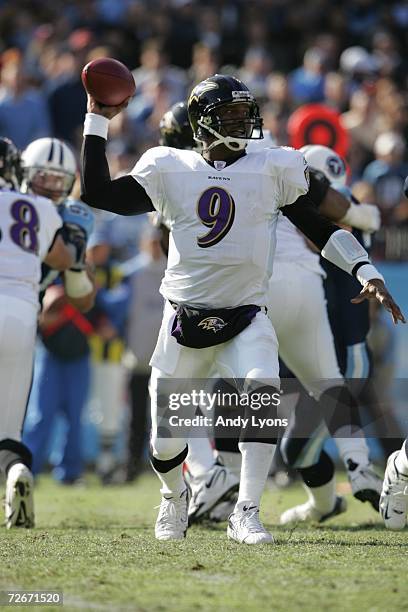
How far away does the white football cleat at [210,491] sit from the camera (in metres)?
6.51

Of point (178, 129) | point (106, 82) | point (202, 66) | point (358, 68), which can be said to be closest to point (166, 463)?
point (106, 82)

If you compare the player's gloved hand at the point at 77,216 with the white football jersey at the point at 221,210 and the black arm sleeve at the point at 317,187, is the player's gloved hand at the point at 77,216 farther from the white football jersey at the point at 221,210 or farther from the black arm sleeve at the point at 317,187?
the white football jersey at the point at 221,210

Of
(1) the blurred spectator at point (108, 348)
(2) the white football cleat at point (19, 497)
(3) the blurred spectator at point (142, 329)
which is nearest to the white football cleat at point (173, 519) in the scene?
(2) the white football cleat at point (19, 497)

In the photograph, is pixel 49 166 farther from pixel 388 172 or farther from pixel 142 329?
pixel 388 172

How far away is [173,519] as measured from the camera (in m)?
5.48

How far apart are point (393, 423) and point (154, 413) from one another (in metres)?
4.26

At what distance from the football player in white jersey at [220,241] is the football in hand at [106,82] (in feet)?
0.15

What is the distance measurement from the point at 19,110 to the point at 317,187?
6574mm

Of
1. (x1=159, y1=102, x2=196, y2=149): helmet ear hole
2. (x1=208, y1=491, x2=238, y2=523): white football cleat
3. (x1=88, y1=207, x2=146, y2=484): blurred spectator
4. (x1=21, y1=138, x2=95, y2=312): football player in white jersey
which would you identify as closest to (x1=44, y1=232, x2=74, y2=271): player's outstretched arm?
(x1=21, y1=138, x2=95, y2=312): football player in white jersey

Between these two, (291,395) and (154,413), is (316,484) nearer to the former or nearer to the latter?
(291,395)

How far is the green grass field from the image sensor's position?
3787 millimetres

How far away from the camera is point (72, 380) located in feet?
32.8

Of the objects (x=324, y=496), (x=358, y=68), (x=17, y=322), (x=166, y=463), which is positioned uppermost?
(x=358, y=68)

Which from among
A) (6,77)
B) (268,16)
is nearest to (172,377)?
(6,77)
